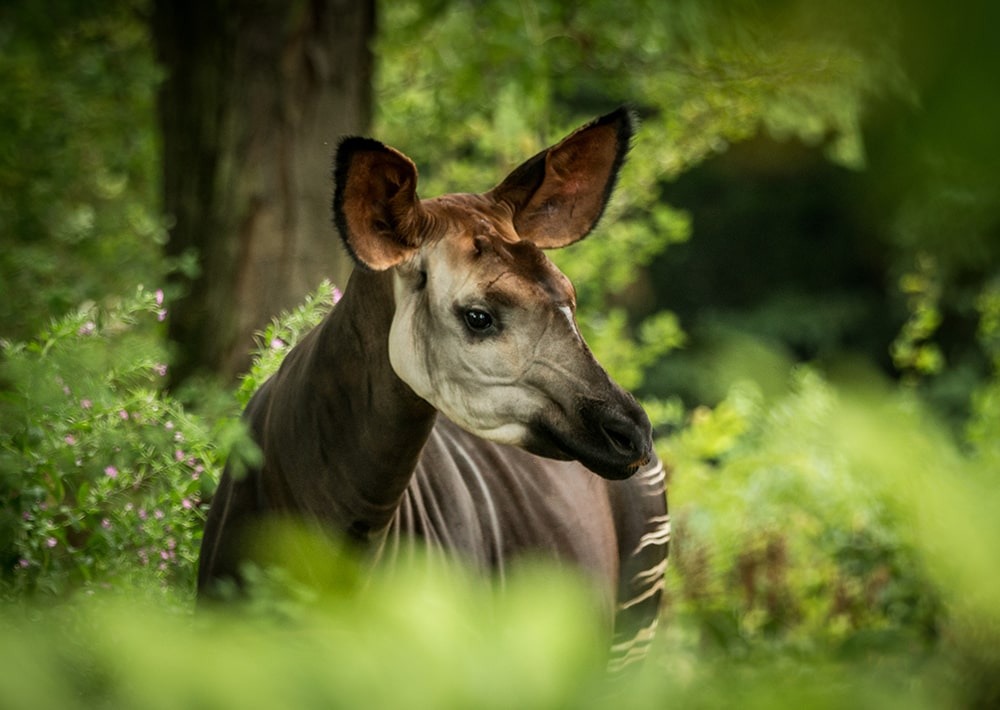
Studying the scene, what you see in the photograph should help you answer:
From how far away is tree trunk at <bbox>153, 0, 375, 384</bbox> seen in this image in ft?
15.7

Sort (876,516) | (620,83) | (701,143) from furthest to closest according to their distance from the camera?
(701,143)
(620,83)
(876,516)

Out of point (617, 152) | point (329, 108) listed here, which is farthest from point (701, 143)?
point (617, 152)

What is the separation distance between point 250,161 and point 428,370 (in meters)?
2.85

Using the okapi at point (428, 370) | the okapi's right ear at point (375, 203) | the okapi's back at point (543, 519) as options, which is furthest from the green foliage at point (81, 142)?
the okapi's right ear at point (375, 203)

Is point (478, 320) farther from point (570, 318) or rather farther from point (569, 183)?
point (569, 183)

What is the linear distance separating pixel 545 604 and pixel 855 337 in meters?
14.3

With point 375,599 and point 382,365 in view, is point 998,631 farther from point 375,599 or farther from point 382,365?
point 382,365

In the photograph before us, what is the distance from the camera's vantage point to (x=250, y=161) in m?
4.84

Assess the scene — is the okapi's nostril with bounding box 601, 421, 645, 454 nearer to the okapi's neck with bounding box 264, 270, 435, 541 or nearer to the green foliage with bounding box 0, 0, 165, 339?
the okapi's neck with bounding box 264, 270, 435, 541

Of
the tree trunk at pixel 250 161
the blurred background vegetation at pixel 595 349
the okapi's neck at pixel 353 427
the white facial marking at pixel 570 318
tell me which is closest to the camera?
the blurred background vegetation at pixel 595 349

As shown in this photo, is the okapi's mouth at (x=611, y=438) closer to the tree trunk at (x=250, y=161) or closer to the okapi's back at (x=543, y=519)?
the okapi's back at (x=543, y=519)

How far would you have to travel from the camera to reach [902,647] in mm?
1161

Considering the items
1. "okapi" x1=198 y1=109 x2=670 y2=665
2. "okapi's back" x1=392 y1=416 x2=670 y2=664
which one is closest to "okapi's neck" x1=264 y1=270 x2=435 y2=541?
"okapi" x1=198 y1=109 x2=670 y2=665

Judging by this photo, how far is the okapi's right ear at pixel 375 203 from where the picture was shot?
7.39ft
